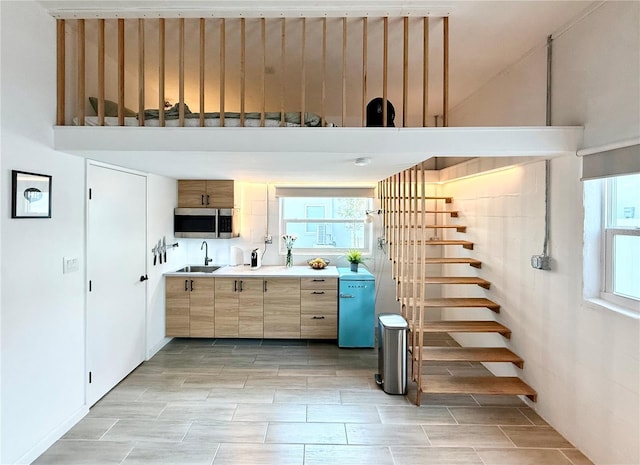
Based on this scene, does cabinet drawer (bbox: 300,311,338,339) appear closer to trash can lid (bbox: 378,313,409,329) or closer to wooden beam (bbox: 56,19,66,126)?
trash can lid (bbox: 378,313,409,329)

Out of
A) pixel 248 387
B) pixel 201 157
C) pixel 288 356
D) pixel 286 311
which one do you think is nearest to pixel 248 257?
pixel 286 311

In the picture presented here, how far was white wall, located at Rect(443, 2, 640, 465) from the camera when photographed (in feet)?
6.74

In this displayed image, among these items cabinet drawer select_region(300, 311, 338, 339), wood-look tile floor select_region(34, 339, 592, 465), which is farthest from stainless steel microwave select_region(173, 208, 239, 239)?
wood-look tile floor select_region(34, 339, 592, 465)

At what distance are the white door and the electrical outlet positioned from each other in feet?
11.6

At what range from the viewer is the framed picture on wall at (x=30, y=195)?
6.86 feet

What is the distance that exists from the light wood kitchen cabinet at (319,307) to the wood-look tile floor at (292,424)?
66cm

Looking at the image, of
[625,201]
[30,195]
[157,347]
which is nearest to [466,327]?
[625,201]

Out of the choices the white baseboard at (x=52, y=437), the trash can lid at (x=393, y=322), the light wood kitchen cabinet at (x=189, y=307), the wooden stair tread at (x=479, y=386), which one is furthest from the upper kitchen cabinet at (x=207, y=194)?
the wooden stair tread at (x=479, y=386)

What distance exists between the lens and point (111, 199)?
10.4 ft

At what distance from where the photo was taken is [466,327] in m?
3.32

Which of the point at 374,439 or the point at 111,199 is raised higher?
the point at 111,199

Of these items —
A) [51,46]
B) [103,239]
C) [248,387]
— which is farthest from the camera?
[248,387]

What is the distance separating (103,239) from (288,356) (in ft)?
7.36

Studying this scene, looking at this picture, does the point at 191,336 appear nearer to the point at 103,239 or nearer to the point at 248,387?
the point at 248,387
